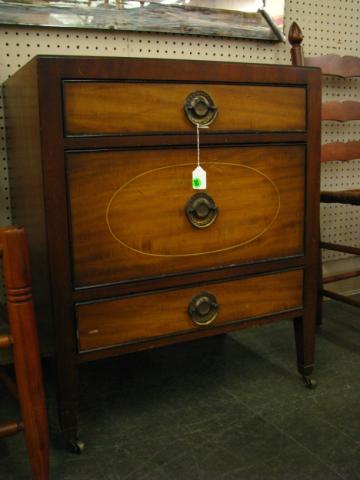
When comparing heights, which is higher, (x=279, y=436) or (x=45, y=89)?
(x=45, y=89)

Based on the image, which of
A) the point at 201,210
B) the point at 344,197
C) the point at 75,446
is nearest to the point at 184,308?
the point at 201,210

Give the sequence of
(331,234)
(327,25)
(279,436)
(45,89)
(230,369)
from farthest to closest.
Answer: (331,234) → (327,25) → (230,369) → (279,436) → (45,89)

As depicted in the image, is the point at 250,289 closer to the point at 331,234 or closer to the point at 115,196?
the point at 115,196

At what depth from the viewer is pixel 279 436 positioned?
4.07 ft

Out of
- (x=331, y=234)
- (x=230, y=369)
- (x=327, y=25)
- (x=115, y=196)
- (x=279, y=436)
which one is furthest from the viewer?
(x=331, y=234)

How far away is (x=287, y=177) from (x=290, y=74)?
261 mm

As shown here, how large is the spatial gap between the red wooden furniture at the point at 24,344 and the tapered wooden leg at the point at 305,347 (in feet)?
2.57

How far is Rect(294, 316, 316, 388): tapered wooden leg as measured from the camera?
57.8 inches

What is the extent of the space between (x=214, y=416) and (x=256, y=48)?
4.47 ft

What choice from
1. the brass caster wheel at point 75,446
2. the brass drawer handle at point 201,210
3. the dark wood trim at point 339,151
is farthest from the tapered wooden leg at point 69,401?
the dark wood trim at point 339,151

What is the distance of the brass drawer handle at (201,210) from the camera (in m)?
1.21

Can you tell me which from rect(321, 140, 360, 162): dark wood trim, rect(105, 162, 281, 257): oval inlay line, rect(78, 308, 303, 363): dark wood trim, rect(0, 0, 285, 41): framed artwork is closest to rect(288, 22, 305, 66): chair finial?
rect(0, 0, 285, 41): framed artwork

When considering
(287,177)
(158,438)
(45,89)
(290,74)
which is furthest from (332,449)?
(45,89)

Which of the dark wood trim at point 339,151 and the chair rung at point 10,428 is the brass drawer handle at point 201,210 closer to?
the chair rung at point 10,428
